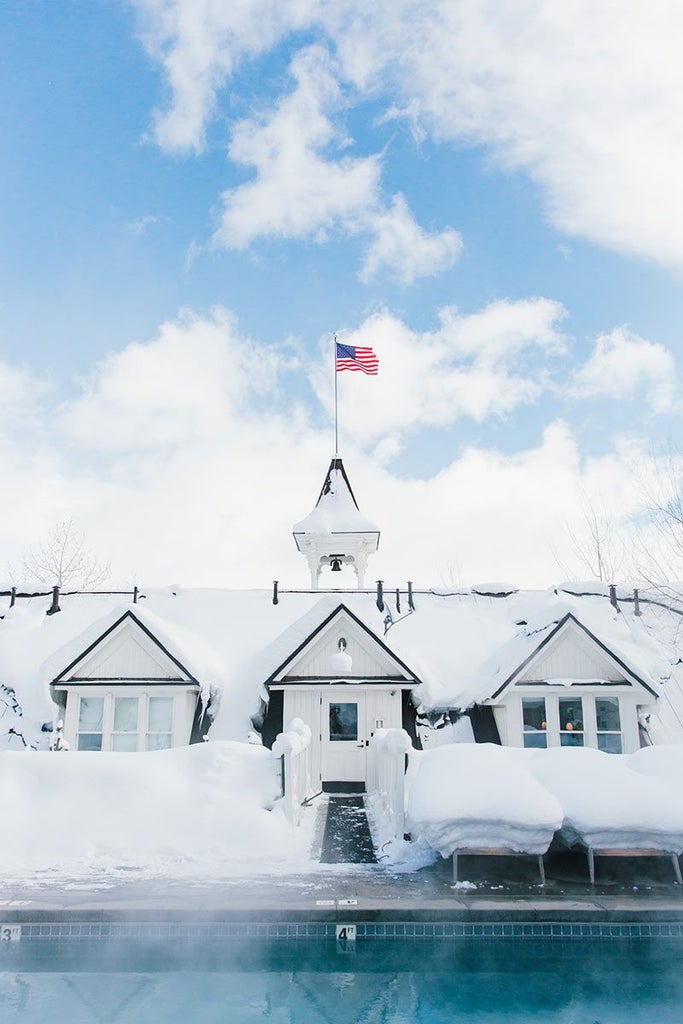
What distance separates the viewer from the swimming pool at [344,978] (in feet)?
19.4

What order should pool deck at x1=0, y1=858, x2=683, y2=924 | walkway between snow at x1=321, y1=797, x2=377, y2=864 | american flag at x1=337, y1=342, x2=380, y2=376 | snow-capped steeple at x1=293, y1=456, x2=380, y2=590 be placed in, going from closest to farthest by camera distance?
pool deck at x1=0, y1=858, x2=683, y2=924 < walkway between snow at x1=321, y1=797, x2=377, y2=864 < snow-capped steeple at x1=293, y1=456, x2=380, y2=590 < american flag at x1=337, y1=342, x2=380, y2=376

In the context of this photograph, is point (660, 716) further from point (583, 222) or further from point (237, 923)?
point (237, 923)

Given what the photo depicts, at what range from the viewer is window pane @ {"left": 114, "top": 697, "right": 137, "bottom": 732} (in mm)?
14672

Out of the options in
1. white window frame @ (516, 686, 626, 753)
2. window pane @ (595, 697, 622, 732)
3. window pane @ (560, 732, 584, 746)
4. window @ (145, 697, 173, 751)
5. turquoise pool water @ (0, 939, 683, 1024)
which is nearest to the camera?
turquoise pool water @ (0, 939, 683, 1024)

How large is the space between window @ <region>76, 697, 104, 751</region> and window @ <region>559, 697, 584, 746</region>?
9.13m

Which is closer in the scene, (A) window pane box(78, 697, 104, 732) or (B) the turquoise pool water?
(B) the turquoise pool water

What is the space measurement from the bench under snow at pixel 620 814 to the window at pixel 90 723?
30.8 ft

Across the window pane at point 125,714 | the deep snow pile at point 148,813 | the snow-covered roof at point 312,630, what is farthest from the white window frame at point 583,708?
the window pane at point 125,714

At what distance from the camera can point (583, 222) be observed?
486 inches

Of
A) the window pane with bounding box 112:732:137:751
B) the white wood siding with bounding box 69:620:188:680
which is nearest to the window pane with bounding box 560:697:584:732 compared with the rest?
the white wood siding with bounding box 69:620:188:680

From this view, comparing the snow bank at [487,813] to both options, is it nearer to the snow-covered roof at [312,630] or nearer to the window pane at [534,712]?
the snow-covered roof at [312,630]

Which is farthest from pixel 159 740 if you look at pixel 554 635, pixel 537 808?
pixel 537 808

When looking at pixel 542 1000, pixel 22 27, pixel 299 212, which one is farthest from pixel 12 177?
pixel 542 1000

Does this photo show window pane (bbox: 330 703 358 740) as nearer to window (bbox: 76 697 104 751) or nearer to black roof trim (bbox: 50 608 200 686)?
black roof trim (bbox: 50 608 200 686)
